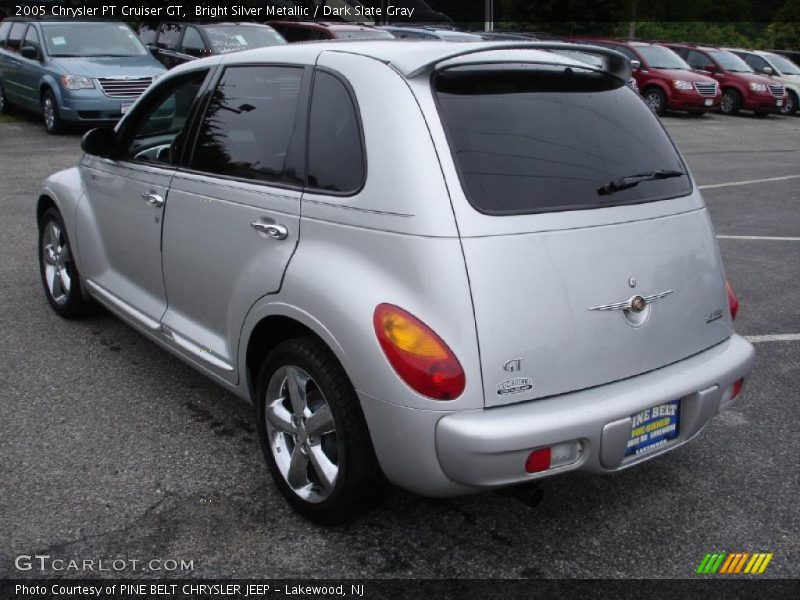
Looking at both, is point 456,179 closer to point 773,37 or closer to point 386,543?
point 386,543

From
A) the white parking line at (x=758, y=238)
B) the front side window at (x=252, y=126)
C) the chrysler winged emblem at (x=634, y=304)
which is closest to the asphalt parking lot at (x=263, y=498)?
the chrysler winged emblem at (x=634, y=304)

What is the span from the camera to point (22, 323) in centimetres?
535

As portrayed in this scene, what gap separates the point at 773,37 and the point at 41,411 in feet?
148

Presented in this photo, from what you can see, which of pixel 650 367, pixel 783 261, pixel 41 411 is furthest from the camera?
pixel 783 261

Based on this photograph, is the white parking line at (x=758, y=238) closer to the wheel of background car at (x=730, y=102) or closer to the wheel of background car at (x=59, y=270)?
the wheel of background car at (x=59, y=270)

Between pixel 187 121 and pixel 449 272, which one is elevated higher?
pixel 187 121

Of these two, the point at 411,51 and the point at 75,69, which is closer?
the point at 411,51

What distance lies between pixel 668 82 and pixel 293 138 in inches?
733

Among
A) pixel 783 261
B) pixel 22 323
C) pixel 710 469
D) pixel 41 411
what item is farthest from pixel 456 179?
pixel 783 261

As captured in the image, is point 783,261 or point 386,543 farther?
point 783,261

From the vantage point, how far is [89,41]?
44.7ft

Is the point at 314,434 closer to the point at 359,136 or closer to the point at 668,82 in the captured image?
the point at 359,136

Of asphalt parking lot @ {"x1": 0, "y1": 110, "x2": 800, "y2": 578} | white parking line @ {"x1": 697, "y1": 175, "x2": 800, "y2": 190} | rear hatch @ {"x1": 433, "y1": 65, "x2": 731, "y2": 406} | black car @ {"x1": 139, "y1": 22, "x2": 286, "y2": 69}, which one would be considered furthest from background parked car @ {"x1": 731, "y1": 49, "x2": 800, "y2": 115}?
rear hatch @ {"x1": 433, "y1": 65, "x2": 731, "y2": 406}

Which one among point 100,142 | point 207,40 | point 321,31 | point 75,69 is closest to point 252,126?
point 100,142
